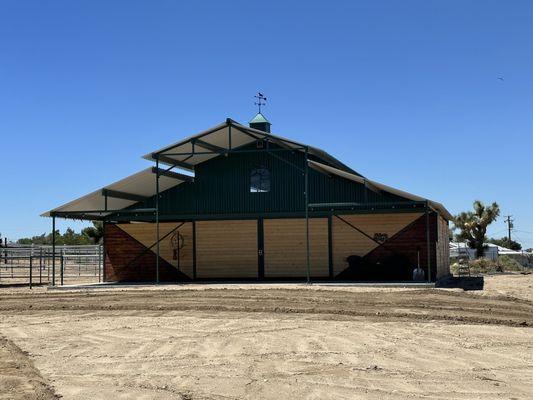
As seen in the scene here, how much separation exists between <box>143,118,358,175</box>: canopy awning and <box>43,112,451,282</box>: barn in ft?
0.16

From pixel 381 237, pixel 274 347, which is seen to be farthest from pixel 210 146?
pixel 274 347

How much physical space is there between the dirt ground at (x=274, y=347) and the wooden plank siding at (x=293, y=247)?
8.05 metres

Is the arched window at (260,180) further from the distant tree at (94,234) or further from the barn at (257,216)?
the distant tree at (94,234)

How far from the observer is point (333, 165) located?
29.3 m

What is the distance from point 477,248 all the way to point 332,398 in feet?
152

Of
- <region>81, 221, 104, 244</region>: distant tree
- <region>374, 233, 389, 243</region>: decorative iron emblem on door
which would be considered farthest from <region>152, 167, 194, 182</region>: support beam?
<region>81, 221, 104, 244</region>: distant tree

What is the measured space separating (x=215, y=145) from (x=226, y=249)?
4.23m

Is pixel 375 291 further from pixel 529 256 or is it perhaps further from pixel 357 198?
pixel 529 256

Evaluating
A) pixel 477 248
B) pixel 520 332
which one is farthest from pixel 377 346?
pixel 477 248

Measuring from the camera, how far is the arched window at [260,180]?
2758 cm

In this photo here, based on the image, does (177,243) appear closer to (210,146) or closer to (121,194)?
(121,194)

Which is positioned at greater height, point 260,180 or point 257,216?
point 260,180

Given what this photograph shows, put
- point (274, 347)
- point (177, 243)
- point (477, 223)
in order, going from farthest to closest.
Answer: point (477, 223) < point (177, 243) < point (274, 347)

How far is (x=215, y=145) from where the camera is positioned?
91.0 ft
